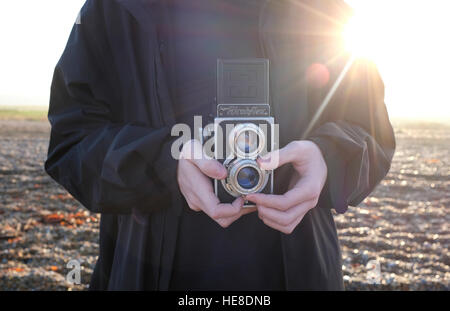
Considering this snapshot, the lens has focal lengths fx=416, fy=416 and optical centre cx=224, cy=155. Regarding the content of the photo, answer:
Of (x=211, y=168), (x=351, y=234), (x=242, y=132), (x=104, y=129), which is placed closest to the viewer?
(x=211, y=168)

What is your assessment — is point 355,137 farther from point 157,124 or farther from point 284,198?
point 157,124

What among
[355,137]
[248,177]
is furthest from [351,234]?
[248,177]

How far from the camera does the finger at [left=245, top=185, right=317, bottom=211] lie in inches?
62.6

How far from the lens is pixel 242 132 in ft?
5.54

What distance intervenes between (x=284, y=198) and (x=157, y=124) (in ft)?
2.16

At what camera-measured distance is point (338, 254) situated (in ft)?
6.58

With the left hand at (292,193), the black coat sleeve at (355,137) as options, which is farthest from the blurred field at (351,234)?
A: the left hand at (292,193)

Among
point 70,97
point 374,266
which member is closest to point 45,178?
point 374,266

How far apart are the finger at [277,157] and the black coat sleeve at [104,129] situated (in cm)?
37

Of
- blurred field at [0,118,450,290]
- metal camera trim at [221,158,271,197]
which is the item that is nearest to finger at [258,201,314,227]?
metal camera trim at [221,158,271,197]

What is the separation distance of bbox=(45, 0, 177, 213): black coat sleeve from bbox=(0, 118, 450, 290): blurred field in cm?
435

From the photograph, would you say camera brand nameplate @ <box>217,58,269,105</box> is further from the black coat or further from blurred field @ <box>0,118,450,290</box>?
blurred field @ <box>0,118,450,290</box>

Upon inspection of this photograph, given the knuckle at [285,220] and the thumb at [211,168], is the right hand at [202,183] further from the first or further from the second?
the knuckle at [285,220]

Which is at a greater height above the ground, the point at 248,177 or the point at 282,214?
the point at 248,177
